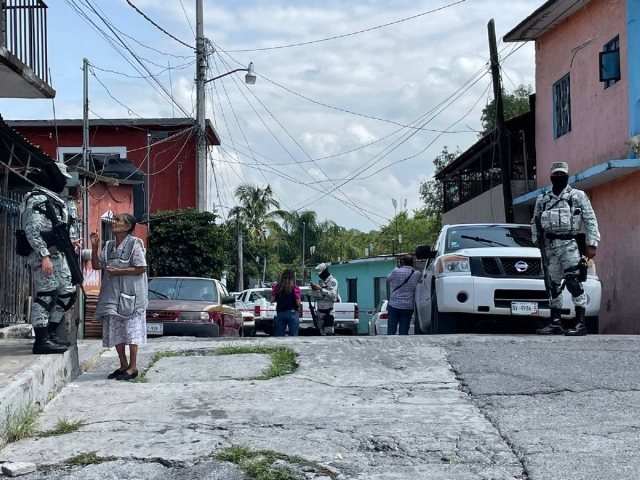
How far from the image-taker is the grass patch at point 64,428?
5309mm

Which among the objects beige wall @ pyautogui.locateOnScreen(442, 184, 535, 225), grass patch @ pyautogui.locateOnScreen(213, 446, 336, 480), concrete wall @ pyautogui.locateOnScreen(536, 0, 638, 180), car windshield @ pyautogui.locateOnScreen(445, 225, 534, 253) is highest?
concrete wall @ pyautogui.locateOnScreen(536, 0, 638, 180)

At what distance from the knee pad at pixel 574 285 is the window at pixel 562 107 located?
32.7 ft

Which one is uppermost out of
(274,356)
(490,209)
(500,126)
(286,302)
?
(500,126)

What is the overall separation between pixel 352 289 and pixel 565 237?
30957 millimetres

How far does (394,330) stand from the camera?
13.0 m

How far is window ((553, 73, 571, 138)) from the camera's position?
61.4 ft

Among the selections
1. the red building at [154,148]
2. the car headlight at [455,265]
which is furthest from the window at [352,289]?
the car headlight at [455,265]

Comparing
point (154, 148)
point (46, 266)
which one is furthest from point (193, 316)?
point (154, 148)

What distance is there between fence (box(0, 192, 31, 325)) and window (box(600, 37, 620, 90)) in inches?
413

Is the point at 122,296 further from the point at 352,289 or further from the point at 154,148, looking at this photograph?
the point at 352,289

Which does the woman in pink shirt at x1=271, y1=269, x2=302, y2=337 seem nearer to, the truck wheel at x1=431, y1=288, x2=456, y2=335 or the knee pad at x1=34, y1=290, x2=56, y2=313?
the truck wheel at x1=431, y1=288, x2=456, y2=335

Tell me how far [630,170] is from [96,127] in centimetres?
2635

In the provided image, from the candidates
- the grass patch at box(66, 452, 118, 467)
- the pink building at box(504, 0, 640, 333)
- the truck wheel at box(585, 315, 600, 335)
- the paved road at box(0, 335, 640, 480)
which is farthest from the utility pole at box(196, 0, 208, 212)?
the grass patch at box(66, 452, 118, 467)

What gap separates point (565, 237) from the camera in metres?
9.41
